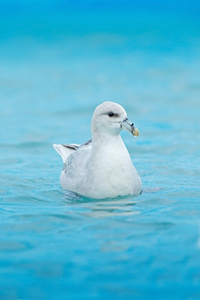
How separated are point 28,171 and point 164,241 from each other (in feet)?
14.1

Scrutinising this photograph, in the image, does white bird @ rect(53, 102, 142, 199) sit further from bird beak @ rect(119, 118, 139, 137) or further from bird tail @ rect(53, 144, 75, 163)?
bird tail @ rect(53, 144, 75, 163)

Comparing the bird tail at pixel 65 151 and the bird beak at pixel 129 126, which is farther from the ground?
the bird tail at pixel 65 151

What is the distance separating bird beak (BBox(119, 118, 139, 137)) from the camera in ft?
22.0

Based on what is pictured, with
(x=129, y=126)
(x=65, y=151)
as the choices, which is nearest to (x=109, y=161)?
(x=129, y=126)

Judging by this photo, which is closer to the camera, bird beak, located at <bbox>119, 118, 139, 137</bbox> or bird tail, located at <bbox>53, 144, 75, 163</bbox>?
bird beak, located at <bbox>119, 118, 139, 137</bbox>

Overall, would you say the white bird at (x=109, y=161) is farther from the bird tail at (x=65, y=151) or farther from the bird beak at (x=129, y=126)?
the bird tail at (x=65, y=151)

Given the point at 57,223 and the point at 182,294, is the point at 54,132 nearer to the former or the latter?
the point at 57,223

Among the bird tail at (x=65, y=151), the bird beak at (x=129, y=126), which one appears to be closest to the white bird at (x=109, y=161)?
the bird beak at (x=129, y=126)

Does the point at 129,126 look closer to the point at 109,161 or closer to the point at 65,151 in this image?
the point at 109,161

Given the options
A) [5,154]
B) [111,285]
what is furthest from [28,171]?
[111,285]

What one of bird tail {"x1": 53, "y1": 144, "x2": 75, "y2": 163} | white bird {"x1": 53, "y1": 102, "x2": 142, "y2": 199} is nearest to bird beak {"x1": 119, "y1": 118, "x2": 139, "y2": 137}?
white bird {"x1": 53, "y1": 102, "x2": 142, "y2": 199}

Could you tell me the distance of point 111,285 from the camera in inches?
191

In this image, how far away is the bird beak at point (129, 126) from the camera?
22.0 feet

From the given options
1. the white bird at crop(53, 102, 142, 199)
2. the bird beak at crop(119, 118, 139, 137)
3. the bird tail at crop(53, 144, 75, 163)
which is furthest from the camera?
the bird tail at crop(53, 144, 75, 163)
